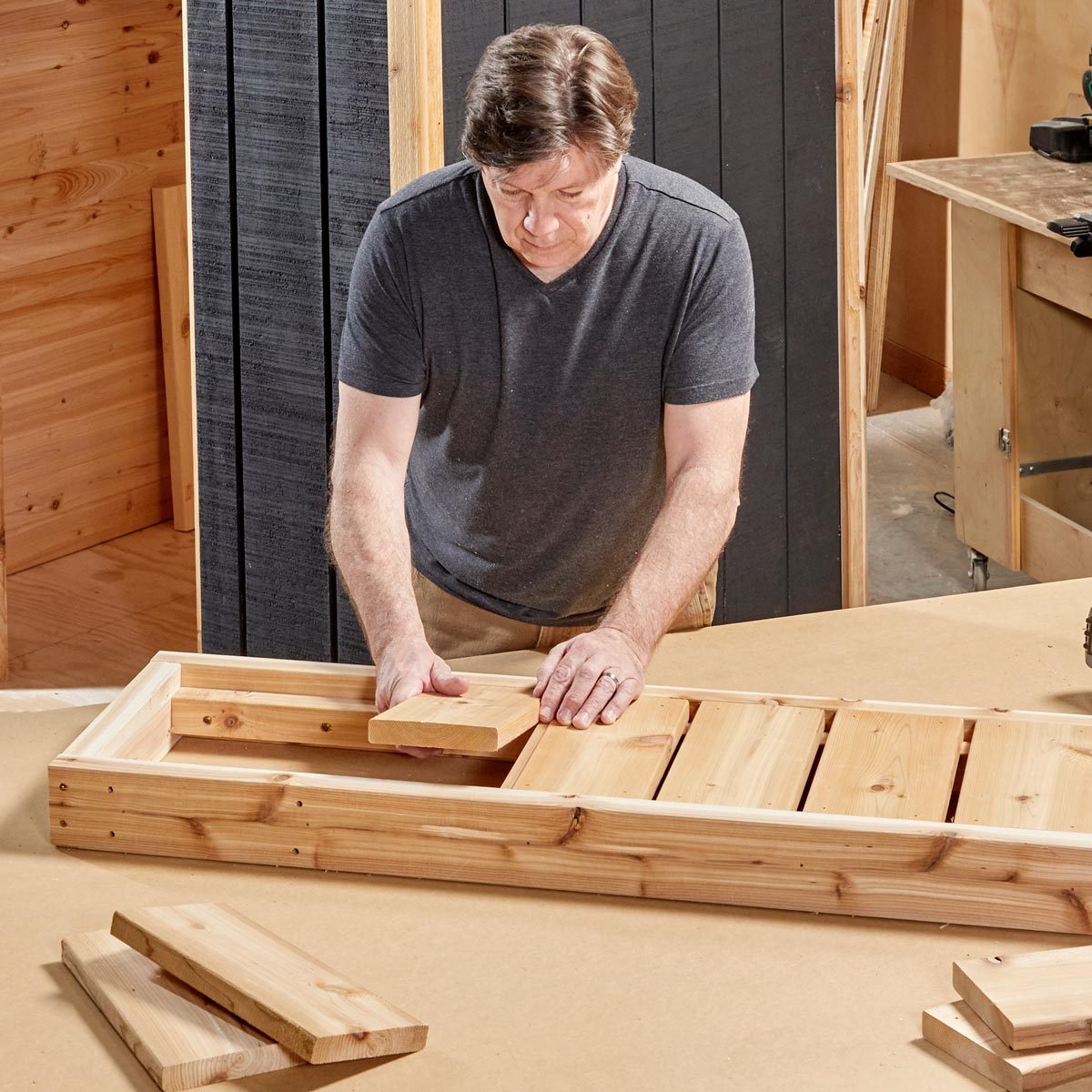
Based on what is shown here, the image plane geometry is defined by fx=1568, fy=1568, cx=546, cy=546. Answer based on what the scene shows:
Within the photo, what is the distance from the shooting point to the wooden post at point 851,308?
3.13 meters

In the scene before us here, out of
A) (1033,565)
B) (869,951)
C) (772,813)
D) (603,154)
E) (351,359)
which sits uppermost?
(603,154)

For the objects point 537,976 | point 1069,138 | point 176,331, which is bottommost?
point 537,976

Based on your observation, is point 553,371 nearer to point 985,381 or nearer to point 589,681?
point 589,681

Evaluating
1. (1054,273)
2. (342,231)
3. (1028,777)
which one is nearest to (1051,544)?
(1054,273)

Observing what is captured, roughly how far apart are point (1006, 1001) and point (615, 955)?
0.37 meters

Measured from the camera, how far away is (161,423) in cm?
535

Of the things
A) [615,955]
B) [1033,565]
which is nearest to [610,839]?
[615,955]

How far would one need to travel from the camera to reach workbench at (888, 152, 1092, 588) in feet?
14.0

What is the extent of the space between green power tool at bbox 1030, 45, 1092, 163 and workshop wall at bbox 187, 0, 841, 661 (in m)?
1.67

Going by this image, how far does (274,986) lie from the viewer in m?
1.38

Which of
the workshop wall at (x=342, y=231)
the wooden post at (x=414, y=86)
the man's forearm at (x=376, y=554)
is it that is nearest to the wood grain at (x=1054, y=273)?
the workshop wall at (x=342, y=231)

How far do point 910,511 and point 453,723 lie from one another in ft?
13.6

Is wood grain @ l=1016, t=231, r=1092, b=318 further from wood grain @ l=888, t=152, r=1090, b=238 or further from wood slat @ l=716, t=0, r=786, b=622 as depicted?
wood slat @ l=716, t=0, r=786, b=622

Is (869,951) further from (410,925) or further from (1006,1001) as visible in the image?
(410,925)
